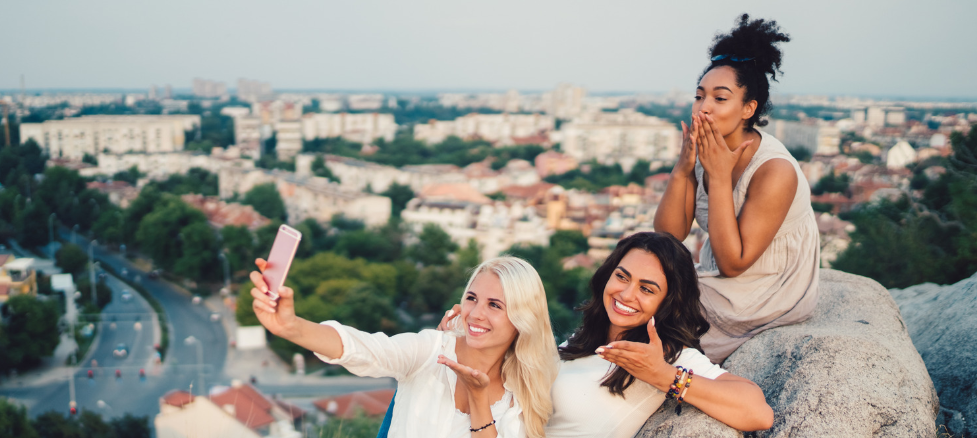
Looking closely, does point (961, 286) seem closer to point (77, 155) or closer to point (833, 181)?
point (833, 181)

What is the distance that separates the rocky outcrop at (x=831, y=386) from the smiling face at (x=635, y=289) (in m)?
0.20

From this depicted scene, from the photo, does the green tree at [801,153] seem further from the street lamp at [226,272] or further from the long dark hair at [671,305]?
the long dark hair at [671,305]

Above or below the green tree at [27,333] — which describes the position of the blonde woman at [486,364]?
above

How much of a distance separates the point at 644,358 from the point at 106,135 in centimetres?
4576

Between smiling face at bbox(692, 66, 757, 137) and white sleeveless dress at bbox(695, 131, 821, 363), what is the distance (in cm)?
8

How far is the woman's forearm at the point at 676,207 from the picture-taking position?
5.39ft

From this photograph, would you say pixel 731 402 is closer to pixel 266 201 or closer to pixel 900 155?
pixel 900 155

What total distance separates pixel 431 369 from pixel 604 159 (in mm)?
44203

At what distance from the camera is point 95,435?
8.05 m

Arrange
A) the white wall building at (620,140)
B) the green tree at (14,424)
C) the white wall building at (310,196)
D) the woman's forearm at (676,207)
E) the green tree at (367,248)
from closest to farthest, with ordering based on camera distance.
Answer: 1. the woman's forearm at (676,207)
2. the green tree at (14,424)
3. the green tree at (367,248)
4. the white wall building at (310,196)
5. the white wall building at (620,140)

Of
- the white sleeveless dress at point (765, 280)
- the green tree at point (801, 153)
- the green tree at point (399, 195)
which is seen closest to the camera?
the white sleeveless dress at point (765, 280)

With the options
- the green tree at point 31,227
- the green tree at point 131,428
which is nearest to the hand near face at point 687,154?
the green tree at point 131,428

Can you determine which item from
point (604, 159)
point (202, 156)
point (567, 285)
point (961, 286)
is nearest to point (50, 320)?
point (567, 285)

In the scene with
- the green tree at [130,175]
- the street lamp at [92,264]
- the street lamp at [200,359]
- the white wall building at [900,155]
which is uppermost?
the white wall building at [900,155]
